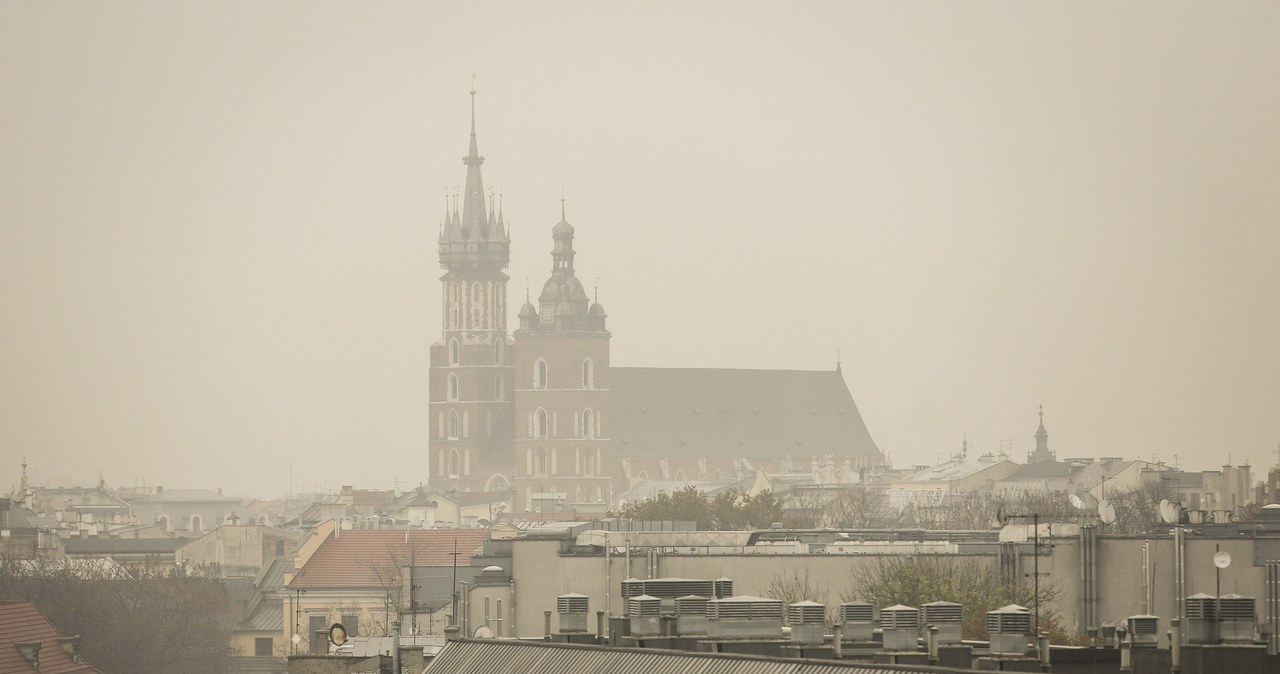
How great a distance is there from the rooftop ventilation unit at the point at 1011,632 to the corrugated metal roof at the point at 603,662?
213cm

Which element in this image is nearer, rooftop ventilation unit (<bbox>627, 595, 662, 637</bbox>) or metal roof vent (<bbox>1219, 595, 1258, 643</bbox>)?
metal roof vent (<bbox>1219, 595, 1258, 643</bbox>)

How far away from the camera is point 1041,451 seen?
191750mm

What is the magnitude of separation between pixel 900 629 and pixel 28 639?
28430mm

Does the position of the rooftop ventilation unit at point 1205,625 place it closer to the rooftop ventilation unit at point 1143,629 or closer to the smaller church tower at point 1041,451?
the rooftop ventilation unit at point 1143,629

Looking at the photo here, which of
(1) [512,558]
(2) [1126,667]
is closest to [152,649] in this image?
(1) [512,558]

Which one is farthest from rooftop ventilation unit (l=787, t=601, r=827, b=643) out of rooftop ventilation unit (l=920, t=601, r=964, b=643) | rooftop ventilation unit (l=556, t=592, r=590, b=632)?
rooftop ventilation unit (l=556, t=592, r=590, b=632)

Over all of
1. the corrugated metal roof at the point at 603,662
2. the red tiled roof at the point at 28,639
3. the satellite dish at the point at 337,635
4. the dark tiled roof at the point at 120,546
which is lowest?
the red tiled roof at the point at 28,639

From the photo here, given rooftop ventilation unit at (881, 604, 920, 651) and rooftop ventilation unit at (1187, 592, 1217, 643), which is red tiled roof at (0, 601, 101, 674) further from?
rooftop ventilation unit at (1187, 592, 1217, 643)

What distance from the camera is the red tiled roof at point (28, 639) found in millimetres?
49375

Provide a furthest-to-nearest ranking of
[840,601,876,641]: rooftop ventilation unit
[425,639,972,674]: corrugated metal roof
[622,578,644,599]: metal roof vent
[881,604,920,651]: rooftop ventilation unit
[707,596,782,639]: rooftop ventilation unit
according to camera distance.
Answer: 1. [622,578,644,599]: metal roof vent
2. [840,601,876,641]: rooftop ventilation unit
3. [707,596,782,639]: rooftop ventilation unit
4. [881,604,920,651]: rooftop ventilation unit
5. [425,639,972,674]: corrugated metal roof

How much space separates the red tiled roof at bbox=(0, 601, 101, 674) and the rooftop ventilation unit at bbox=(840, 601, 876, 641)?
2286 cm

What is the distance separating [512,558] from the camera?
52688 millimetres

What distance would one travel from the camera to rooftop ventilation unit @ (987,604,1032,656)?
25.9 meters

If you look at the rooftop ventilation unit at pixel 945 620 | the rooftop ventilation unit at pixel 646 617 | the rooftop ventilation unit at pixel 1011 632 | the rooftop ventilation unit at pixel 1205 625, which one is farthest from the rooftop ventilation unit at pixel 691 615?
the rooftop ventilation unit at pixel 1205 625
